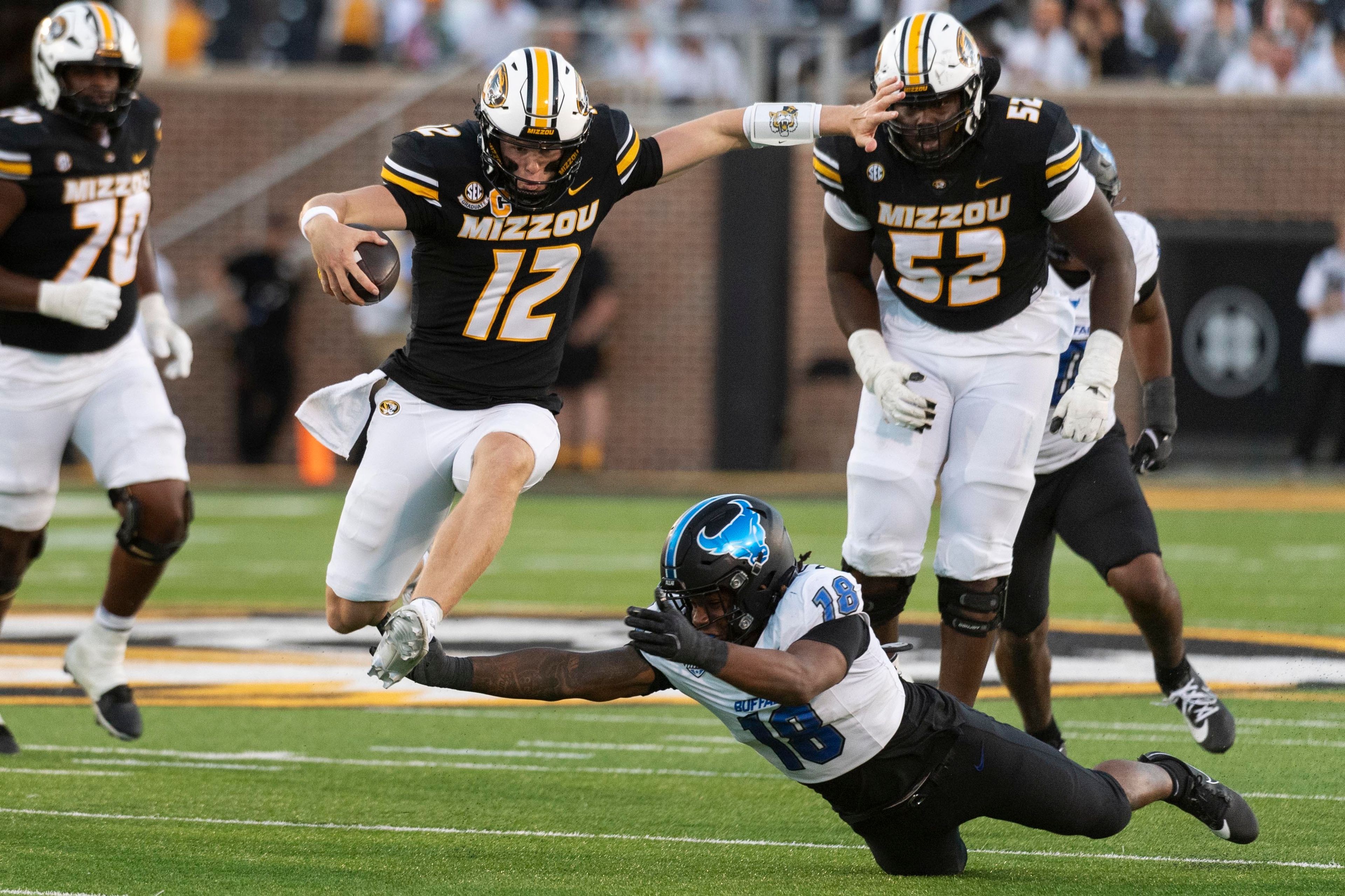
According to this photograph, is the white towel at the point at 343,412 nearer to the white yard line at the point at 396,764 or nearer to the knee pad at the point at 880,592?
the white yard line at the point at 396,764

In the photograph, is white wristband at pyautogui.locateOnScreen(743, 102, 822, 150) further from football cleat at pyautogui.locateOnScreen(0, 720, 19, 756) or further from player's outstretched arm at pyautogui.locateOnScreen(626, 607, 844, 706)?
football cleat at pyautogui.locateOnScreen(0, 720, 19, 756)

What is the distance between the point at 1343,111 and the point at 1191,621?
391 inches

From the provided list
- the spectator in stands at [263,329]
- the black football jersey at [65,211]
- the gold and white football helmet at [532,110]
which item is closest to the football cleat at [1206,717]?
the gold and white football helmet at [532,110]

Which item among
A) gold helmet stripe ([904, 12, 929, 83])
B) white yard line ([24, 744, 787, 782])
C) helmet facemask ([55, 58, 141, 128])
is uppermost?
gold helmet stripe ([904, 12, 929, 83])

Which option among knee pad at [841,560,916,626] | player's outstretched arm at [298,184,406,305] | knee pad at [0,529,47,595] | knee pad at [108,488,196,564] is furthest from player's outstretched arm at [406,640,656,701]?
knee pad at [0,529,47,595]

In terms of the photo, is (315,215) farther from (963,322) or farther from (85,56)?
(963,322)

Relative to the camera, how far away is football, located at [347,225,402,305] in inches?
187

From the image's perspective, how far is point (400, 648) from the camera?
413 centimetres

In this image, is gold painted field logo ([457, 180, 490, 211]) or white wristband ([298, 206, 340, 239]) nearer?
white wristband ([298, 206, 340, 239])

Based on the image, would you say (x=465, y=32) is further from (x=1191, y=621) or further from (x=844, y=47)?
(x=1191, y=621)

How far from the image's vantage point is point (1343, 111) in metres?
16.9

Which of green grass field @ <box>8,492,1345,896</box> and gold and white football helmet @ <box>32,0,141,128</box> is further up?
gold and white football helmet @ <box>32,0,141,128</box>

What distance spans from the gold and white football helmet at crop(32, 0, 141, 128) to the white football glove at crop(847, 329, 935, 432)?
93.5 inches

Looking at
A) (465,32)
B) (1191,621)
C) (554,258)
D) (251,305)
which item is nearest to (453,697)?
(554,258)
